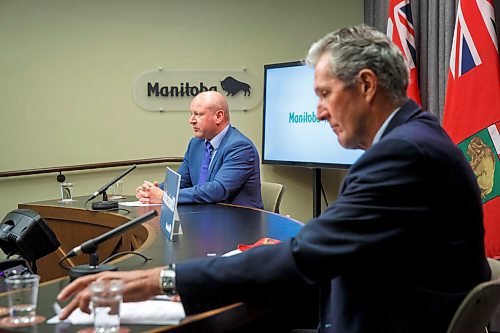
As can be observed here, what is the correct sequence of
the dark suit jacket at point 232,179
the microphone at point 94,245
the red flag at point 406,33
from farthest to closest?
the red flag at point 406,33 < the dark suit jacket at point 232,179 < the microphone at point 94,245

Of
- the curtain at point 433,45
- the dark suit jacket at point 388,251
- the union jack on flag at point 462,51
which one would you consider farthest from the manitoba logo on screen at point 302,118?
the dark suit jacket at point 388,251

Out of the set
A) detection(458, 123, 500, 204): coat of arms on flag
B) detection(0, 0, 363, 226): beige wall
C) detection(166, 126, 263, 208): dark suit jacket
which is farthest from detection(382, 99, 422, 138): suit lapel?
detection(0, 0, 363, 226): beige wall

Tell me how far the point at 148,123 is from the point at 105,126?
1.07ft

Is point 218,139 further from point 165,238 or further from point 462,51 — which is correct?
point 165,238

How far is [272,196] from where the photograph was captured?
12.7 ft

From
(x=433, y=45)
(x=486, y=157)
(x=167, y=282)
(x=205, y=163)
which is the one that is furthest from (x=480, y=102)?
(x=167, y=282)

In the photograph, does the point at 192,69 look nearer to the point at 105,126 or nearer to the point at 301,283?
the point at 105,126

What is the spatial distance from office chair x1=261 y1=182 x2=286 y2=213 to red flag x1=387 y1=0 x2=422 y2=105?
3.05 feet

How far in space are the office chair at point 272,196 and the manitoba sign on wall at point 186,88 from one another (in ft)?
4.97

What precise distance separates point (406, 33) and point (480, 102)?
0.79 meters

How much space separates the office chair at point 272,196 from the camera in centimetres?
381

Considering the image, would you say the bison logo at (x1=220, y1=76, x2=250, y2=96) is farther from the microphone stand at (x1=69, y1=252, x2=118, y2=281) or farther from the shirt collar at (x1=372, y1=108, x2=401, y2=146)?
the shirt collar at (x1=372, y1=108, x2=401, y2=146)

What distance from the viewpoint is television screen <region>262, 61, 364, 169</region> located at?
15.4ft

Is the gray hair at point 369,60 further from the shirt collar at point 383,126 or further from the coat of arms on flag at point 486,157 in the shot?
the coat of arms on flag at point 486,157
